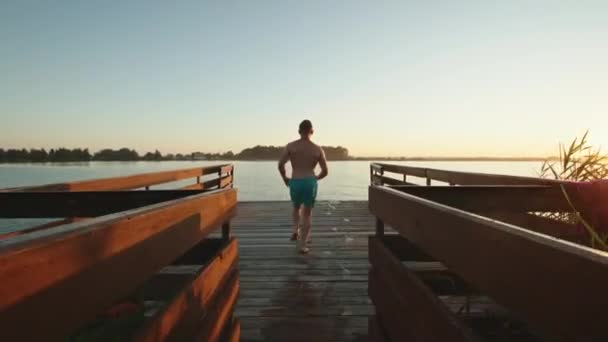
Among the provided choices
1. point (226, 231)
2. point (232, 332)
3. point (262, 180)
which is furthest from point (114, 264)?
point (262, 180)

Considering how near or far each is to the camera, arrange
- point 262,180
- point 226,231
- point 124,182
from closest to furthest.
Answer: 1. point 226,231
2. point 124,182
3. point 262,180

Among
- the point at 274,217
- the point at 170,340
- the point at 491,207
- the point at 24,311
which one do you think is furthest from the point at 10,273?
the point at 274,217

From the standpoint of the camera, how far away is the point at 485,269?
87 cm

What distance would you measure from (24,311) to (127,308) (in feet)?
8.91

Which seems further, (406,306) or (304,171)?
(304,171)

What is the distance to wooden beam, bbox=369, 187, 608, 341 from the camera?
57cm

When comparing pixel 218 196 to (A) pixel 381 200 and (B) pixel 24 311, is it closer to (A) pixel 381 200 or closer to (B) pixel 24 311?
(A) pixel 381 200

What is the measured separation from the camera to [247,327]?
2984mm

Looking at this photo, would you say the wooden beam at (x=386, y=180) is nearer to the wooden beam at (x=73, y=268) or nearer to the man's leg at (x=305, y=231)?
the man's leg at (x=305, y=231)

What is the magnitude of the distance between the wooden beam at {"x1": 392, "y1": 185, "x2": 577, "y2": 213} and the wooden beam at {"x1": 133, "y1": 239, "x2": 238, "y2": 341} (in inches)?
44.8

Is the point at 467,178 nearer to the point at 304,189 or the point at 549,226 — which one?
the point at 549,226

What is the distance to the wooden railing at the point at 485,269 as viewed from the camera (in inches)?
23.4

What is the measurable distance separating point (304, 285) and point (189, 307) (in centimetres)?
257

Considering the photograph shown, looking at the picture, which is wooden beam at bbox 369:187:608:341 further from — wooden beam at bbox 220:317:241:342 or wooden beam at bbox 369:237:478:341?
wooden beam at bbox 220:317:241:342
